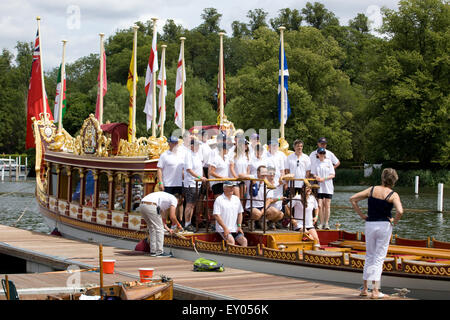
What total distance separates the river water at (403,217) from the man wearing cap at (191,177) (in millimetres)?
7692

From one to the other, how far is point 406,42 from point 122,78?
32.5 metres

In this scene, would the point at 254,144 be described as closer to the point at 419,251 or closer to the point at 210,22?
the point at 419,251

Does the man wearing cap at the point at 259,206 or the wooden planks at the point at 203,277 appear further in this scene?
the man wearing cap at the point at 259,206

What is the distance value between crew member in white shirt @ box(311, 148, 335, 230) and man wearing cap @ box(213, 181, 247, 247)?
229 centimetres

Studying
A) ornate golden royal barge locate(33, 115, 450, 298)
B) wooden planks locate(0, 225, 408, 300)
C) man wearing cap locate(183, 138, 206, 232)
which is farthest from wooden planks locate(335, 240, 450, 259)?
man wearing cap locate(183, 138, 206, 232)

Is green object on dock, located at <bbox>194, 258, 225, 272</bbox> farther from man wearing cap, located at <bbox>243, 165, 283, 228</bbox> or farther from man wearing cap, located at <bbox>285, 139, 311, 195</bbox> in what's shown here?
man wearing cap, located at <bbox>285, 139, 311, 195</bbox>

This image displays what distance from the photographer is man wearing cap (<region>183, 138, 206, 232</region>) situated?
14828 millimetres

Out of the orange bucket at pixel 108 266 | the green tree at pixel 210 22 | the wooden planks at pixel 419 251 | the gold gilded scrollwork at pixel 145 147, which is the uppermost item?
the green tree at pixel 210 22

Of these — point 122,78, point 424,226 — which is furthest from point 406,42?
point 122,78

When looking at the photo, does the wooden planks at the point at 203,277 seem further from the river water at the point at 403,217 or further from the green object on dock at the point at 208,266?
the river water at the point at 403,217

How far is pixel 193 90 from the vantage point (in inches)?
2371

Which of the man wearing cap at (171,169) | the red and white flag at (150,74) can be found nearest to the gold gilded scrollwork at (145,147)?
the man wearing cap at (171,169)

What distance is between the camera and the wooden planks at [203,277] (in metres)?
10.4
